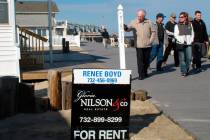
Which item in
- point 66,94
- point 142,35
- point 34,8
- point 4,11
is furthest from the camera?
point 34,8

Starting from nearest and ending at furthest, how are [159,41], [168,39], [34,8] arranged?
[159,41] < [168,39] < [34,8]

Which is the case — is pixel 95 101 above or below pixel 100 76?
below

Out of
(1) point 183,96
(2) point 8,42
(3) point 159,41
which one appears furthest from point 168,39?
(1) point 183,96

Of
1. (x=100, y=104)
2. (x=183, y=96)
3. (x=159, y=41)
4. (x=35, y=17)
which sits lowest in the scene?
(x=183, y=96)

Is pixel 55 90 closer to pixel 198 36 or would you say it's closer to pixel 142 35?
pixel 142 35

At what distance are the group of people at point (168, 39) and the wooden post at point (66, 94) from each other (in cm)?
434

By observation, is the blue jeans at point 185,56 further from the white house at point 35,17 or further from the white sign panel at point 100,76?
the white house at point 35,17

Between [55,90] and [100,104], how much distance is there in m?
2.94

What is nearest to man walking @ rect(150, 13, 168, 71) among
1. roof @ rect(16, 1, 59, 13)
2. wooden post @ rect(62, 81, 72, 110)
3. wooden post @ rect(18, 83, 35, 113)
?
wooden post @ rect(62, 81, 72, 110)

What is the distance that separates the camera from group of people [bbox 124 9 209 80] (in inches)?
626

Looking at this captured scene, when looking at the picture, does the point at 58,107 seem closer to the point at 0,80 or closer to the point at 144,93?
the point at 0,80

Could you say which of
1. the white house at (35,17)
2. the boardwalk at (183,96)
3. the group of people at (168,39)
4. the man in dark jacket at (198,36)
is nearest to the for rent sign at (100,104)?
the boardwalk at (183,96)

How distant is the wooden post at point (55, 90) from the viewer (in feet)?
36.0

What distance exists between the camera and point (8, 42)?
651 inches
